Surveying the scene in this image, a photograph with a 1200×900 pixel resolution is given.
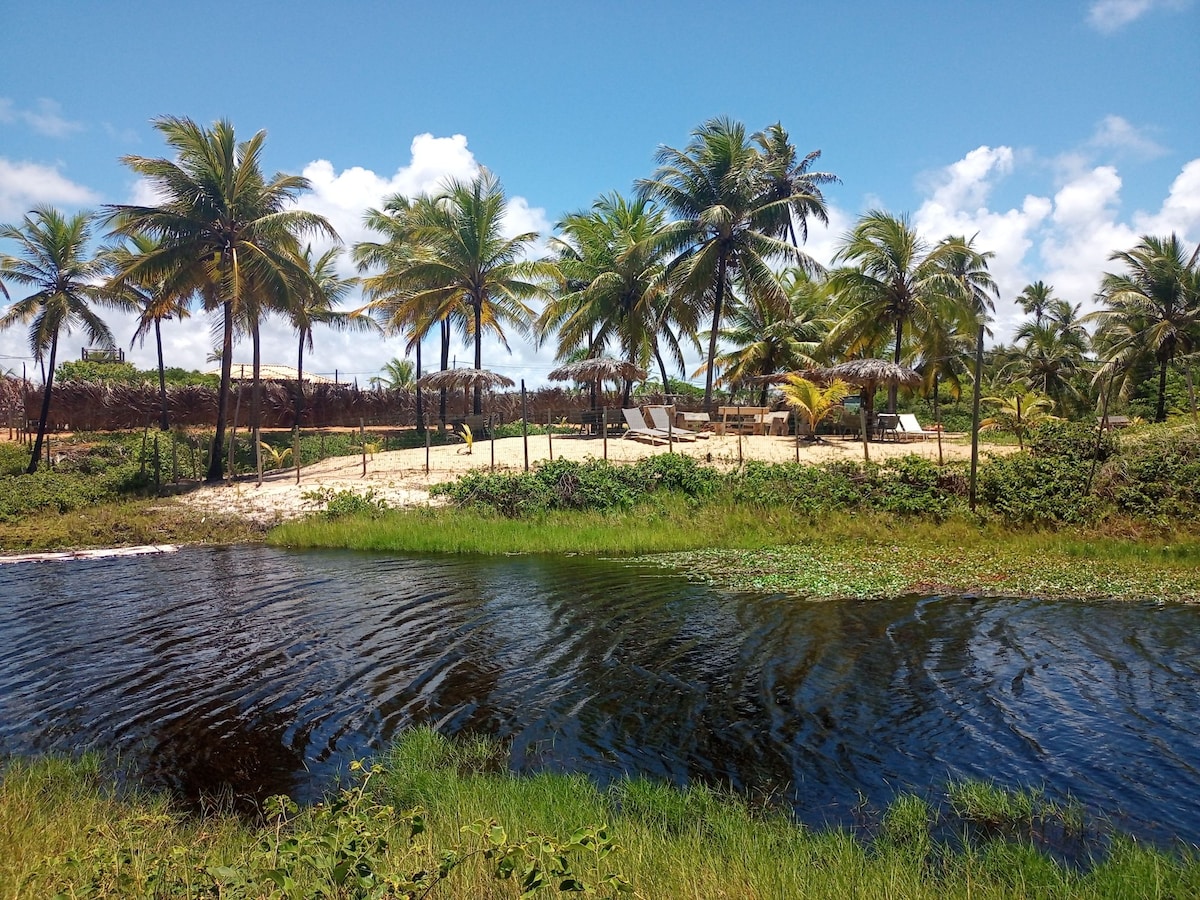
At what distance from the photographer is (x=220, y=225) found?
2209 cm

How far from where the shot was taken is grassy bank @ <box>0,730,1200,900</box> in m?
3.20

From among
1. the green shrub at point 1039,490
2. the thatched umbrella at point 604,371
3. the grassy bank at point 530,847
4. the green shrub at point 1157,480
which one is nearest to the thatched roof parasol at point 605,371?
the thatched umbrella at point 604,371

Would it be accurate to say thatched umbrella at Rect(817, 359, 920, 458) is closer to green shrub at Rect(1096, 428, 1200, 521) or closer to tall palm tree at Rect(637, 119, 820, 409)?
tall palm tree at Rect(637, 119, 820, 409)

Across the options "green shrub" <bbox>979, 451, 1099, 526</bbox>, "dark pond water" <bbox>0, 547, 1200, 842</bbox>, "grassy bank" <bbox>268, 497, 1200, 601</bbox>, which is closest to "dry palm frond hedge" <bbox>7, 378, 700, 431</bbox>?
"grassy bank" <bbox>268, 497, 1200, 601</bbox>

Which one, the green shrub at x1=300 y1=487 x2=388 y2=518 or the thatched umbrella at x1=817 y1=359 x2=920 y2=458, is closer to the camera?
the green shrub at x1=300 y1=487 x2=388 y2=518

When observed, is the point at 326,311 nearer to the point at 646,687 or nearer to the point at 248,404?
the point at 248,404

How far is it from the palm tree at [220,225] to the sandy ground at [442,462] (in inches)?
125

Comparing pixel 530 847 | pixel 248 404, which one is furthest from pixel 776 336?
pixel 530 847

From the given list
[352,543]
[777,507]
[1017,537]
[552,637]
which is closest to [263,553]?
[352,543]

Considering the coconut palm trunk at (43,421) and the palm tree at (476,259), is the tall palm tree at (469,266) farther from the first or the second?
the coconut palm trunk at (43,421)

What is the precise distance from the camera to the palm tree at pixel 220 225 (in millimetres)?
21250

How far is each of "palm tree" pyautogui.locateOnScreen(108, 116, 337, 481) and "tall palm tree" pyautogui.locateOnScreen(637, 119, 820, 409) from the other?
37.1 ft

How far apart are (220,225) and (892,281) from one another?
21074 mm

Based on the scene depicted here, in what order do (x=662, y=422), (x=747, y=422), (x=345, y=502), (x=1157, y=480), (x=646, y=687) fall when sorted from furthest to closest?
(x=747, y=422) < (x=662, y=422) < (x=345, y=502) < (x=1157, y=480) < (x=646, y=687)
